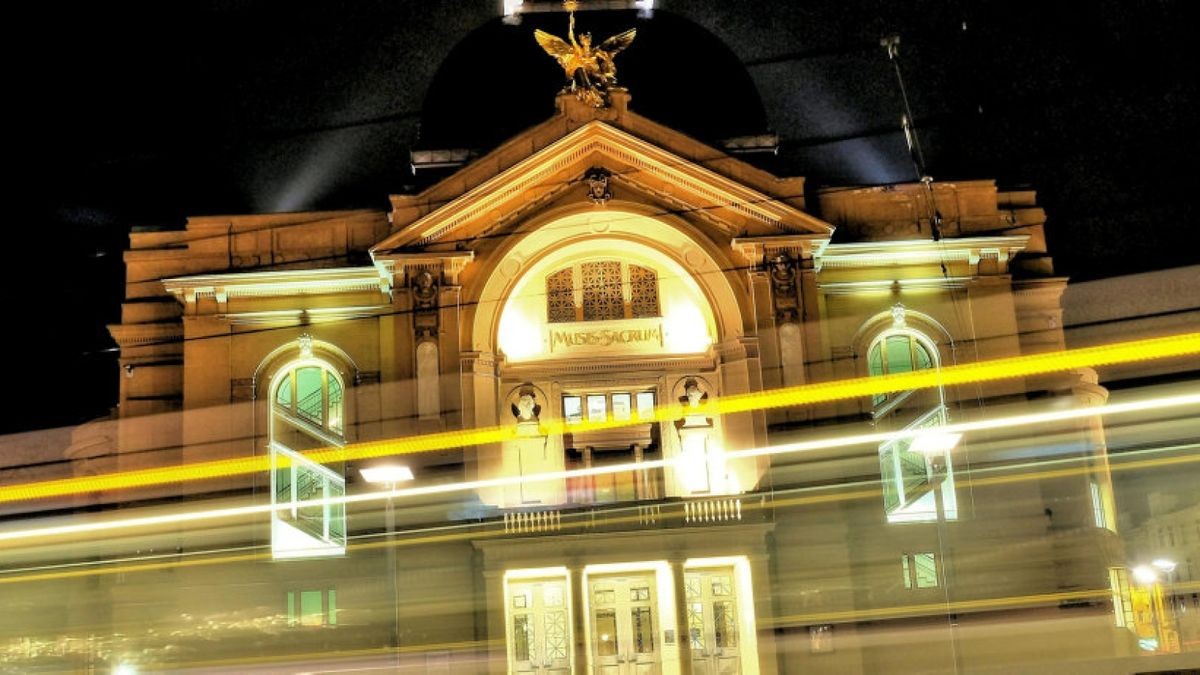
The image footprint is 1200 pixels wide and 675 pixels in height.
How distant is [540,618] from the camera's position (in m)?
31.4

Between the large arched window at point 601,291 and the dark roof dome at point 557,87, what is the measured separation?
516 centimetres

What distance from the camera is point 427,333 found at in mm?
34344

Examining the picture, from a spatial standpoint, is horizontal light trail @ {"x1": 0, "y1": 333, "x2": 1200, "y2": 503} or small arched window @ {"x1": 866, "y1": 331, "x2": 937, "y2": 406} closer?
horizontal light trail @ {"x1": 0, "y1": 333, "x2": 1200, "y2": 503}

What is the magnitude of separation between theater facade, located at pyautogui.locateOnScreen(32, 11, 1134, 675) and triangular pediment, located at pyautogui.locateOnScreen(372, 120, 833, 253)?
2.2 inches

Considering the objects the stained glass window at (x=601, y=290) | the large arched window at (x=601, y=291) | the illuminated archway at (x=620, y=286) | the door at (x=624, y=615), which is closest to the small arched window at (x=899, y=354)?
the illuminated archway at (x=620, y=286)

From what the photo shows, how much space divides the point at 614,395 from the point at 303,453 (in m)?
7.46

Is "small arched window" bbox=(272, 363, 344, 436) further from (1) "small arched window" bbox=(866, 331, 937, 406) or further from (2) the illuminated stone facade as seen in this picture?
(1) "small arched window" bbox=(866, 331, 937, 406)

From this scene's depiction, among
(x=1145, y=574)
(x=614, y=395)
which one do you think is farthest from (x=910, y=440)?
(x=614, y=395)

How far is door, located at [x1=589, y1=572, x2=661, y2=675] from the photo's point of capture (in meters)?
31.4

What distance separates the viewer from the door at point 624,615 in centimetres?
3139

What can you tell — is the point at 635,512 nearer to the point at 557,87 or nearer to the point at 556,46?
the point at 556,46

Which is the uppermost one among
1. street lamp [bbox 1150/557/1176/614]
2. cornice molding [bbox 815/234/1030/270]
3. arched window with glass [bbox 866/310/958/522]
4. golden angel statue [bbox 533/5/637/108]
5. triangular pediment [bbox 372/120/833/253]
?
golden angel statue [bbox 533/5/637/108]

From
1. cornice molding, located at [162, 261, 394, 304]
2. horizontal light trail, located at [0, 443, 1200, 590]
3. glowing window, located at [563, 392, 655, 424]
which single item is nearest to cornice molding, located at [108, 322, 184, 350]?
cornice molding, located at [162, 261, 394, 304]

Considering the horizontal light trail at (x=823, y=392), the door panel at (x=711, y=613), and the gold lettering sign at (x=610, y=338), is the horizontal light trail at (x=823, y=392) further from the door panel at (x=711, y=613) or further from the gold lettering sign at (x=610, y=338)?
the gold lettering sign at (x=610, y=338)
